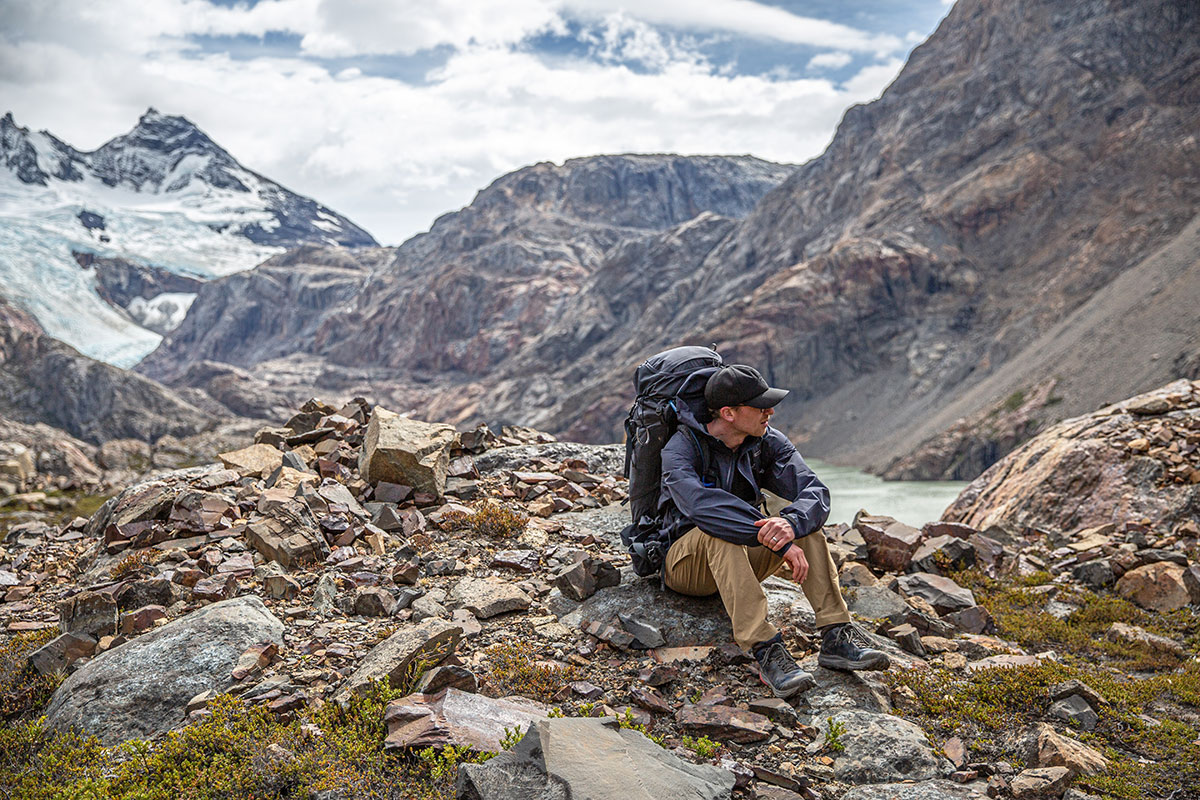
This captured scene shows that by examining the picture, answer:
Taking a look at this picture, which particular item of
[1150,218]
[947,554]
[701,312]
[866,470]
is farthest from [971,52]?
[947,554]

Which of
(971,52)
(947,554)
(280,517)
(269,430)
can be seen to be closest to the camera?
(280,517)

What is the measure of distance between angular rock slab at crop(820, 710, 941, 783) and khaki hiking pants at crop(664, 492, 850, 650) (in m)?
0.78

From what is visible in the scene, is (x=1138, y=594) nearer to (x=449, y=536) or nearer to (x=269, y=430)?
(x=449, y=536)

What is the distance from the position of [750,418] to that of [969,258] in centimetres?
12808

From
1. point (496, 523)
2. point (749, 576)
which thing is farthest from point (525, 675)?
point (496, 523)

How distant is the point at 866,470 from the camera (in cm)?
9212

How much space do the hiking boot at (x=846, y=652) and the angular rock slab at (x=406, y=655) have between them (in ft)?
9.25

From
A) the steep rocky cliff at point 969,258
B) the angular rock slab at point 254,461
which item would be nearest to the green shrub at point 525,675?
the angular rock slab at point 254,461

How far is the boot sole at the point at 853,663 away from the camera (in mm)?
5625

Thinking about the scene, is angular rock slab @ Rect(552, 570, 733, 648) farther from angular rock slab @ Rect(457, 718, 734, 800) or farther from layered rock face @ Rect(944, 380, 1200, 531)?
layered rock face @ Rect(944, 380, 1200, 531)

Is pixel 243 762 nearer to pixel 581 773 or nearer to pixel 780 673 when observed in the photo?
pixel 581 773

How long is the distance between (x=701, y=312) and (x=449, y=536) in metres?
142

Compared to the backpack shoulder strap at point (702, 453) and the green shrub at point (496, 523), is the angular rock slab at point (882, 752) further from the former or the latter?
the green shrub at point (496, 523)

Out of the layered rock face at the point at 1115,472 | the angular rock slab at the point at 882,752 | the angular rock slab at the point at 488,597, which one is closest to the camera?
the angular rock slab at the point at 882,752
